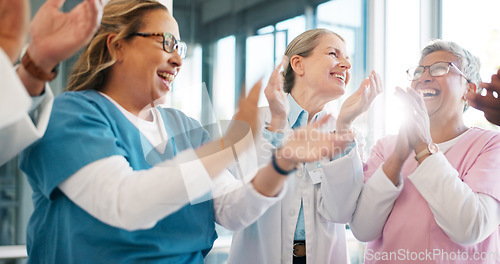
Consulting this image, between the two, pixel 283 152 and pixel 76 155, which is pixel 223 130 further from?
pixel 76 155

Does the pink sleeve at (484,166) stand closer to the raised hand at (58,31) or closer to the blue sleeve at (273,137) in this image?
the blue sleeve at (273,137)

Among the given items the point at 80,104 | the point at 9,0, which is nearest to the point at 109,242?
the point at 80,104

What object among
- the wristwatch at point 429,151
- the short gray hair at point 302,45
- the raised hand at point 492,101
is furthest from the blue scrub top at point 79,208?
the raised hand at point 492,101

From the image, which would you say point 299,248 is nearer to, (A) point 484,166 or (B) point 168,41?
(A) point 484,166

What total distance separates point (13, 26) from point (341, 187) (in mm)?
789

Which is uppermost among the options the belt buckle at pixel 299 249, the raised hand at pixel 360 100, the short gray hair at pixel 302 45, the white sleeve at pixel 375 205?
the short gray hair at pixel 302 45

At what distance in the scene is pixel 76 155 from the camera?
71 centimetres

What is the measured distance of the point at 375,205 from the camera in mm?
1077

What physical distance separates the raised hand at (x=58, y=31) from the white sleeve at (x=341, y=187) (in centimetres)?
63

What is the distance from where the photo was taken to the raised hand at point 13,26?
572mm

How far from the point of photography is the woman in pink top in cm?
100

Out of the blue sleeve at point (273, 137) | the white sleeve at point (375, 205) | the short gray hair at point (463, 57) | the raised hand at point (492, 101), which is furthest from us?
the short gray hair at point (463, 57)

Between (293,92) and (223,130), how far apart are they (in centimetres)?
41

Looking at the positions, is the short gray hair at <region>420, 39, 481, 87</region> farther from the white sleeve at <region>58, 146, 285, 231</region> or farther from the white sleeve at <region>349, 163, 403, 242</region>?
the white sleeve at <region>58, 146, 285, 231</region>
